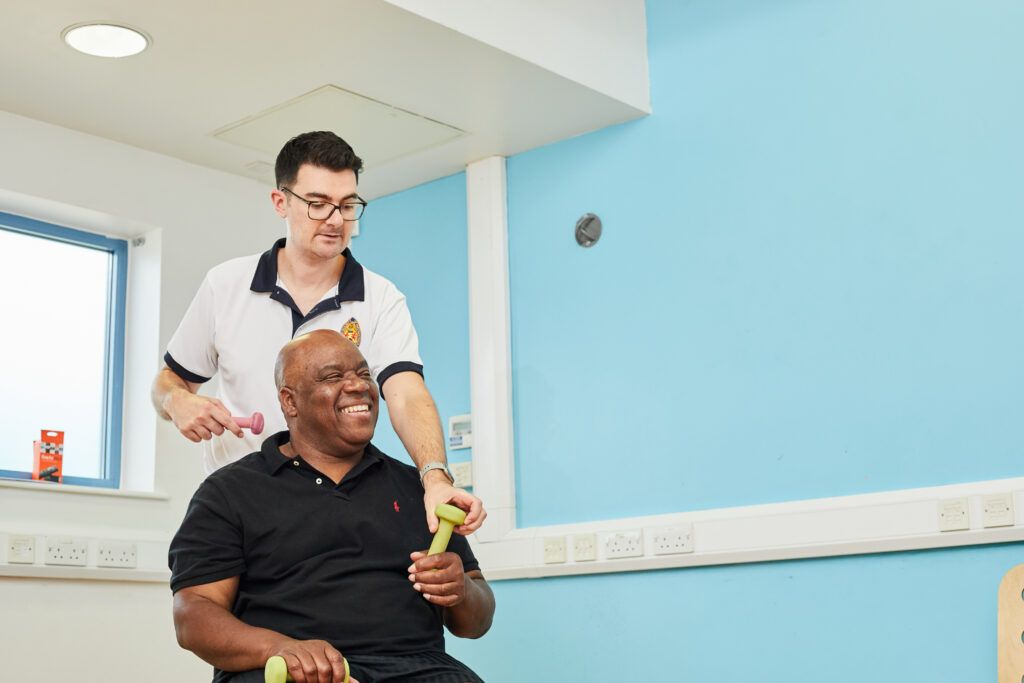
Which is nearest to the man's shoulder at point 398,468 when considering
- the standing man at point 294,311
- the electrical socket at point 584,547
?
the standing man at point 294,311

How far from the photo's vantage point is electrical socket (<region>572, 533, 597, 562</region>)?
366 cm

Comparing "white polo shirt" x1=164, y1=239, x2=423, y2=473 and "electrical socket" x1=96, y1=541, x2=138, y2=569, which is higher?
"white polo shirt" x1=164, y1=239, x2=423, y2=473

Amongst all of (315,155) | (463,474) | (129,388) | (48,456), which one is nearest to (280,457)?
(315,155)

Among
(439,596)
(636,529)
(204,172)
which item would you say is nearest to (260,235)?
(204,172)

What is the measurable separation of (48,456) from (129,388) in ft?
1.33

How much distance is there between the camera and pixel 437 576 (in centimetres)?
204

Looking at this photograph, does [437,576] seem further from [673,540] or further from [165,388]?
[673,540]

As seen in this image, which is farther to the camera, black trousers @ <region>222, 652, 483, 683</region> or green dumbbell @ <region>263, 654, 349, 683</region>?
black trousers @ <region>222, 652, 483, 683</region>

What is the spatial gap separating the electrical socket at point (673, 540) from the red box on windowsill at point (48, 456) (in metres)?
1.80

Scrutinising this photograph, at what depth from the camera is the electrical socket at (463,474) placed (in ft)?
13.3

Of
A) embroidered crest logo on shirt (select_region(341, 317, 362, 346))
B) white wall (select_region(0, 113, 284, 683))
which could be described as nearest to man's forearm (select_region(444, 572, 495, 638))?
embroidered crest logo on shirt (select_region(341, 317, 362, 346))

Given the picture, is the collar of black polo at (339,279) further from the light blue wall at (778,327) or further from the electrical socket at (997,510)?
the electrical socket at (997,510)

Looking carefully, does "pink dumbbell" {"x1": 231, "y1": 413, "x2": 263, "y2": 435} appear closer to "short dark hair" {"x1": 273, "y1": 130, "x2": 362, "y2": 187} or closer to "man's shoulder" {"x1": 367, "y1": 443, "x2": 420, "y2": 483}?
"man's shoulder" {"x1": 367, "y1": 443, "x2": 420, "y2": 483}

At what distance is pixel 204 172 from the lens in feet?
13.9
